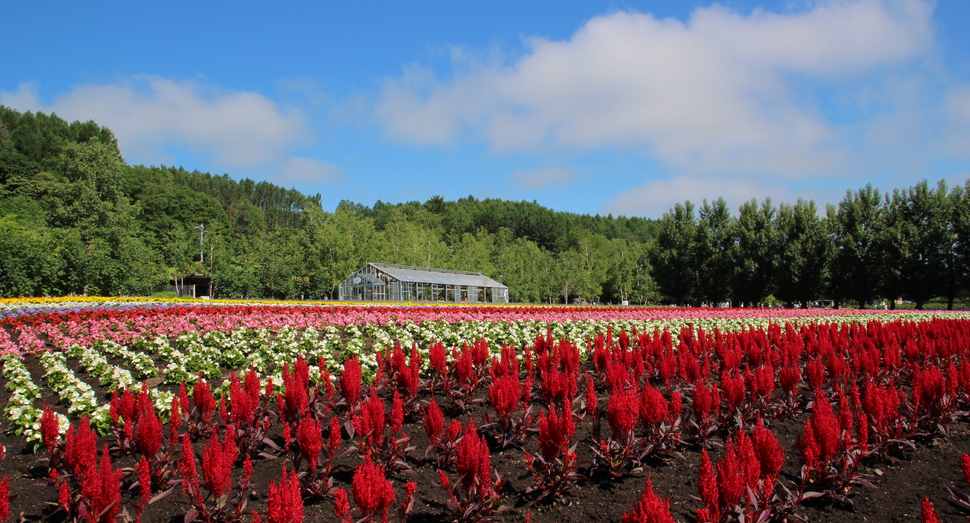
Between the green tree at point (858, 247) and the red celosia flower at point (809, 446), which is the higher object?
the green tree at point (858, 247)

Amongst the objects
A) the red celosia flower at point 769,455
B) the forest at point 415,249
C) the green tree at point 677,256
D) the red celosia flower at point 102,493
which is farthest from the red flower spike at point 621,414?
the green tree at point 677,256

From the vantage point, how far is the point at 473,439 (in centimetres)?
351

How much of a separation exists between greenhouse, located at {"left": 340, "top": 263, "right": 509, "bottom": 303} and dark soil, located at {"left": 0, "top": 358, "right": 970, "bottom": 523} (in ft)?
122

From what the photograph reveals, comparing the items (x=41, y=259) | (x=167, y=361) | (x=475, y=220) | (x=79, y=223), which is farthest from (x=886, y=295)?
(x=475, y=220)

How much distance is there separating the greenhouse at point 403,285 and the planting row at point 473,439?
35.6 m

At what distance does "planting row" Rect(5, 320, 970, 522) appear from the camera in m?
3.39

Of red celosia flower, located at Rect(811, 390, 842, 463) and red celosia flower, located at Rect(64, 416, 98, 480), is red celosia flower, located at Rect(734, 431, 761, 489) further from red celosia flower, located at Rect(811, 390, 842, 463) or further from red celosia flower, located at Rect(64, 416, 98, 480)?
red celosia flower, located at Rect(64, 416, 98, 480)

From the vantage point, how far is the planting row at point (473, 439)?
3.39m

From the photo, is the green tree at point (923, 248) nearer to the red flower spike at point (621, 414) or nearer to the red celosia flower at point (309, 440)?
the red flower spike at point (621, 414)

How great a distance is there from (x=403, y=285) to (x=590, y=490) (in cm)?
3908

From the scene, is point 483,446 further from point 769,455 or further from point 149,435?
point 149,435

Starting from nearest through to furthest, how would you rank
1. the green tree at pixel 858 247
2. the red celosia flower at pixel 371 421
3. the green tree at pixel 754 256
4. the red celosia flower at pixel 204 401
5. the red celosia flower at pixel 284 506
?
the red celosia flower at pixel 284 506 → the red celosia flower at pixel 371 421 → the red celosia flower at pixel 204 401 → the green tree at pixel 858 247 → the green tree at pixel 754 256

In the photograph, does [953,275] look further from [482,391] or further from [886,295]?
[482,391]

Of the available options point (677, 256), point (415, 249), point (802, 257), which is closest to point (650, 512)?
point (802, 257)
